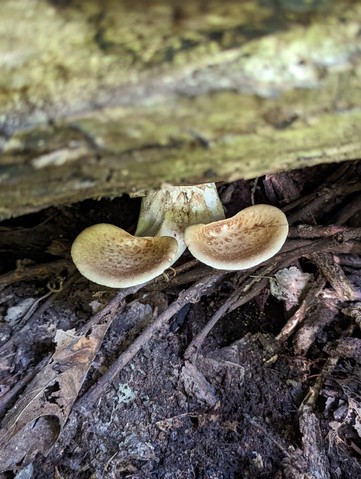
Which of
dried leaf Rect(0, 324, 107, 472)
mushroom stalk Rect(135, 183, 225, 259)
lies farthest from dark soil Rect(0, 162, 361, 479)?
mushroom stalk Rect(135, 183, 225, 259)

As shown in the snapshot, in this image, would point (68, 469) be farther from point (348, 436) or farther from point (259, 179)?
point (259, 179)

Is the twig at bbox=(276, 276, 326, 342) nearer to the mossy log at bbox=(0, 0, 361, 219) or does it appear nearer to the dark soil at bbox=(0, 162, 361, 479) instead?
the dark soil at bbox=(0, 162, 361, 479)

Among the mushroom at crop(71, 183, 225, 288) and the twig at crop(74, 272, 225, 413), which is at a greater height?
the mushroom at crop(71, 183, 225, 288)

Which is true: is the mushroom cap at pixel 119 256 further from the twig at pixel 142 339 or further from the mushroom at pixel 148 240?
the twig at pixel 142 339

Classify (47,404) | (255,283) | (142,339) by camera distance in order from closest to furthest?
(47,404), (142,339), (255,283)

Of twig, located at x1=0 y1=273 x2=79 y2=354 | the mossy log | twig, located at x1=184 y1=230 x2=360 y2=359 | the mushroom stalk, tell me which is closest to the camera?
the mossy log

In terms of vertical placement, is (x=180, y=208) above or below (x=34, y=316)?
above

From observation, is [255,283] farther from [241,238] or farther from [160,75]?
[160,75]

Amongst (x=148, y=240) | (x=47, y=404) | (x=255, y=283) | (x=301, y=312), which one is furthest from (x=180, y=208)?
(x=47, y=404)

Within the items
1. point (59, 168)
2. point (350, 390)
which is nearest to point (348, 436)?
point (350, 390)
